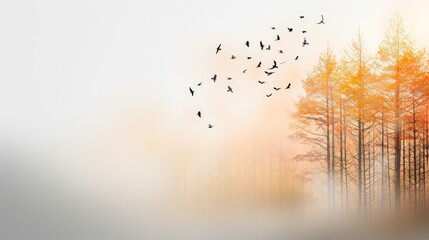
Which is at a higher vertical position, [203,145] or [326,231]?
[203,145]

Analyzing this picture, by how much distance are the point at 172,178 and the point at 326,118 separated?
2.74m

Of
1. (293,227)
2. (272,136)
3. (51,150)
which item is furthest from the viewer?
(272,136)

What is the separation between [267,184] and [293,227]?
123cm

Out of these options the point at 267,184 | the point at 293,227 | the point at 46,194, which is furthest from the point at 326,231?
the point at 46,194

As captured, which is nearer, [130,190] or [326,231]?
[130,190]

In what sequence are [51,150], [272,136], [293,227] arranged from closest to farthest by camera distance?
[51,150]
[293,227]
[272,136]

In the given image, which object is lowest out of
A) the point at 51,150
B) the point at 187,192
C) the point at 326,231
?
the point at 326,231

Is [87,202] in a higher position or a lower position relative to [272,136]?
lower

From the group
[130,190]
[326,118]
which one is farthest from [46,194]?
[326,118]

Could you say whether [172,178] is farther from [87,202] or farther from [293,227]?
[293,227]

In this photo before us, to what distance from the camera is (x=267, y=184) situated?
11.9 m

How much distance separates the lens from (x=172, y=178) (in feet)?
35.1

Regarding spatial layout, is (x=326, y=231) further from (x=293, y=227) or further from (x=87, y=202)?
(x=87, y=202)

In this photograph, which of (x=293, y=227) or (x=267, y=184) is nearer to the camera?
(x=293, y=227)
